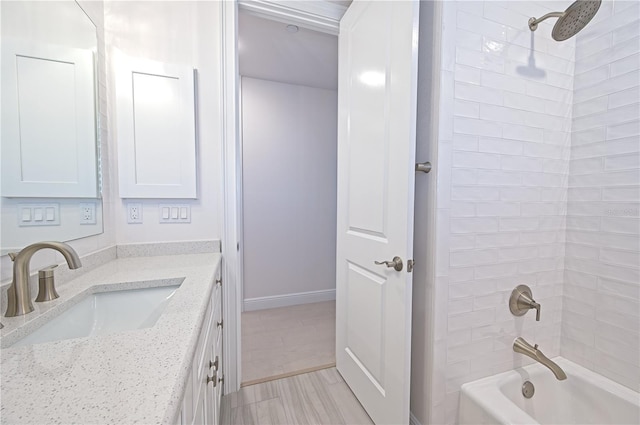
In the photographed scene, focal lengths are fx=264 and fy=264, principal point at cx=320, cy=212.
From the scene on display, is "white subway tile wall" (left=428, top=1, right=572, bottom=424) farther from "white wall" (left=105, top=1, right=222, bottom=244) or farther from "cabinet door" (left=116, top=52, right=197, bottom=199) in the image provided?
"cabinet door" (left=116, top=52, right=197, bottom=199)

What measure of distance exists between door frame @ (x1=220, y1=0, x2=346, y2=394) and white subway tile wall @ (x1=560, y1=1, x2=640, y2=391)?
4.89ft

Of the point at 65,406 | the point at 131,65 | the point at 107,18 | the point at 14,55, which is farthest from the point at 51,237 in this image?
the point at 107,18

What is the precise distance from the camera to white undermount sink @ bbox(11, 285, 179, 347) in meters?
0.78

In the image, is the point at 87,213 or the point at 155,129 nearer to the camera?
the point at 87,213

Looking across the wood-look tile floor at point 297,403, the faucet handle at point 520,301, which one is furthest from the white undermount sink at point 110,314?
the faucet handle at point 520,301

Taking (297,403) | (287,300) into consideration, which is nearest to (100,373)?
(297,403)

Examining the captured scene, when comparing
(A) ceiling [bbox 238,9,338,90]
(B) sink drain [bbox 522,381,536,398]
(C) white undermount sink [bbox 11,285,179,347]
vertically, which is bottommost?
(B) sink drain [bbox 522,381,536,398]

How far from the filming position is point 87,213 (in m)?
1.19

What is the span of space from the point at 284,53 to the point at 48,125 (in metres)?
1.78

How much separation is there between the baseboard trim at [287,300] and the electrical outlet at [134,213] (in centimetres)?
158

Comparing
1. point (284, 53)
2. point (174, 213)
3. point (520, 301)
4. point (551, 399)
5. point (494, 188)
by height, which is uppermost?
point (284, 53)

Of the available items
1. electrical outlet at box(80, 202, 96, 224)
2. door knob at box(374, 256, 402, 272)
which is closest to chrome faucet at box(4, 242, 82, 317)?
electrical outlet at box(80, 202, 96, 224)

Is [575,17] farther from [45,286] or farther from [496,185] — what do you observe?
[45,286]

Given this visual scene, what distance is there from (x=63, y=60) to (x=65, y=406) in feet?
4.09
